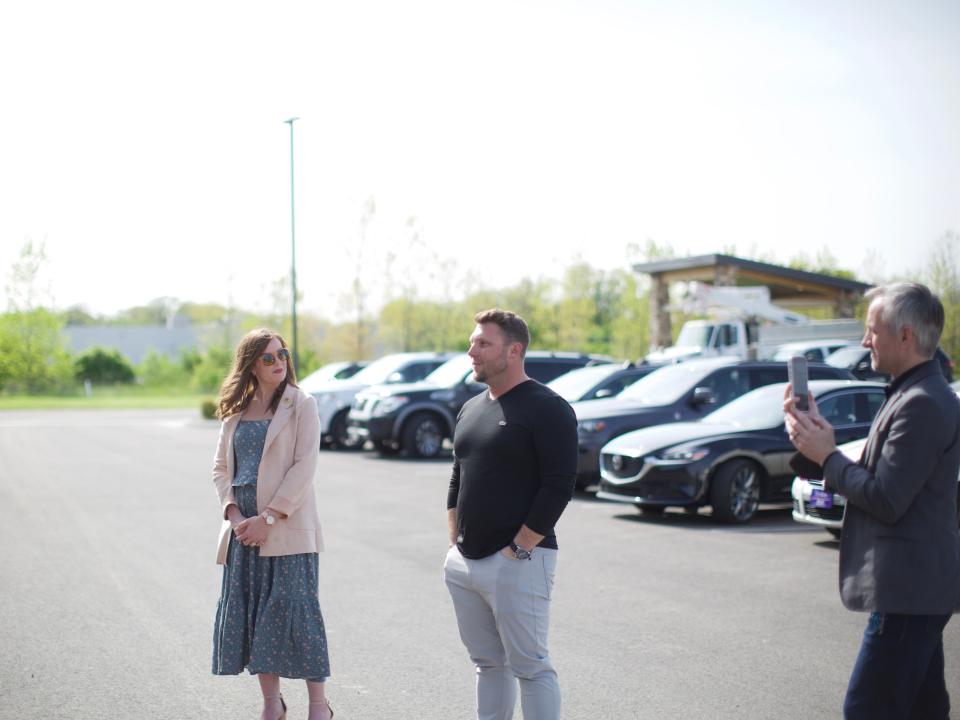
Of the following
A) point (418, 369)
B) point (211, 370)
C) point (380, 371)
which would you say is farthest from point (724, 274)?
point (211, 370)

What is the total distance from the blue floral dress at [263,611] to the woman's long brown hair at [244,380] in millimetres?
161

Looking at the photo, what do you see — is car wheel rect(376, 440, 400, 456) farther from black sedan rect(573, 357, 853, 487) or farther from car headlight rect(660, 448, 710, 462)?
car headlight rect(660, 448, 710, 462)

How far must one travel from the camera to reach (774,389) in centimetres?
1283

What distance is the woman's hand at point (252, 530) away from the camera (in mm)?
4598

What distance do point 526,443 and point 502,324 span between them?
1.56 ft

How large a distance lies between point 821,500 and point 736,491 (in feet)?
6.25

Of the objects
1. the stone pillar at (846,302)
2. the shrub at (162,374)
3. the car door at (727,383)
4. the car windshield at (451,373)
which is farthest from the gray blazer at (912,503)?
the shrub at (162,374)

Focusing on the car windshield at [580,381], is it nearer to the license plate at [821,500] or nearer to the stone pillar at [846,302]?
the license plate at [821,500]

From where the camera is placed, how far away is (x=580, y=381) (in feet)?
55.7

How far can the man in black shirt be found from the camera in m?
3.94

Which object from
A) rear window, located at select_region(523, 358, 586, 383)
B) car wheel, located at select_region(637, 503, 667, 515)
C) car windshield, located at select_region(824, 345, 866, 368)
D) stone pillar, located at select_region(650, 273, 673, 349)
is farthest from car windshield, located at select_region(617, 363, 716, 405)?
stone pillar, located at select_region(650, 273, 673, 349)

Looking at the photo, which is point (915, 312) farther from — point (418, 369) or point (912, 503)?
point (418, 369)

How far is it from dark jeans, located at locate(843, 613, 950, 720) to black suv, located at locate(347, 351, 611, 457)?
53.1 ft

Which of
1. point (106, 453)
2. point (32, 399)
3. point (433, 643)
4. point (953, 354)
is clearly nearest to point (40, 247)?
point (32, 399)
